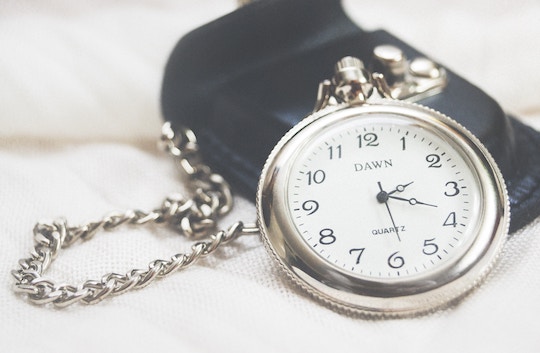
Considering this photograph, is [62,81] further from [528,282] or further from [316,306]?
[528,282]

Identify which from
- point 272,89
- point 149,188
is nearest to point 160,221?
point 149,188

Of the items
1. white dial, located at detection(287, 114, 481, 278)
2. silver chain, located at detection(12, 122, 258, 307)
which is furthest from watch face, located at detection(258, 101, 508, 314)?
silver chain, located at detection(12, 122, 258, 307)

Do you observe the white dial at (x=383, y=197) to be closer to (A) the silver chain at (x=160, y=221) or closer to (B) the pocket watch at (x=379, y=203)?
(B) the pocket watch at (x=379, y=203)

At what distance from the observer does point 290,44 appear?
1160 mm

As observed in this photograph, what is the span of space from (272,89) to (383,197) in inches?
10.5

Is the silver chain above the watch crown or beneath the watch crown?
beneath

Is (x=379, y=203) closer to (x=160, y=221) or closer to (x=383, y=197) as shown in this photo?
(x=383, y=197)

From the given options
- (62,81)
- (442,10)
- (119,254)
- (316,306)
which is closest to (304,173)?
(316,306)

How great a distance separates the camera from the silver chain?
886mm

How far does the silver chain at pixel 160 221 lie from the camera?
89 centimetres

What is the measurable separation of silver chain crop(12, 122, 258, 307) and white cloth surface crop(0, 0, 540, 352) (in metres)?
0.02

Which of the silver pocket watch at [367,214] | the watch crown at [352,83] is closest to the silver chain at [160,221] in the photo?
the silver pocket watch at [367,214]

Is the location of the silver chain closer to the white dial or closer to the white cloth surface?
the white cloth surface

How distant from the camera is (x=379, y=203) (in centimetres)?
88
